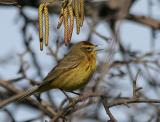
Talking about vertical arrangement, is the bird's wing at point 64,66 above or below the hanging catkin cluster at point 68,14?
below

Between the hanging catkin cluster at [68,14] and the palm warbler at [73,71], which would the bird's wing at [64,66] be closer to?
the palm warbler at [73,71]

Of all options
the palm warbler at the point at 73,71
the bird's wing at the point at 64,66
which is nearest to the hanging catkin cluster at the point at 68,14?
the palm warbler at the point at 73,71

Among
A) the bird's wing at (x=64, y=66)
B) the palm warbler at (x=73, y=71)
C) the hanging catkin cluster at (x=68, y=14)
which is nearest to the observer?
the hanging catkin cluster at (x=68, y=14)

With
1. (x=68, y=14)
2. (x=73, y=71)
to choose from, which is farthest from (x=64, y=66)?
(x=68, y=14)

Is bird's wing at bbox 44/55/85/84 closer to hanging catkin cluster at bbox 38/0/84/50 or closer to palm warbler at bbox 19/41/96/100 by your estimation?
palm warbler at bbox 19/41/96/100

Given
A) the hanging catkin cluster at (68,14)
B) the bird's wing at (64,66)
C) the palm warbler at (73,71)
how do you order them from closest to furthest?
the hanging catkin cluster at (68,14)
the palm warbler at (73,71)
the bird's wing at (64,66)

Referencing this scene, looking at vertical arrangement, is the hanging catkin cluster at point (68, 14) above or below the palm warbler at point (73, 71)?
above

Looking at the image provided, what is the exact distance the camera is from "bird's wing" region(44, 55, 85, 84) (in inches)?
264

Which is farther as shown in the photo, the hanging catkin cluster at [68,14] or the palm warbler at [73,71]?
the palm warbler at [73,71]

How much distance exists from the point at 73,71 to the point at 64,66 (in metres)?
0.13

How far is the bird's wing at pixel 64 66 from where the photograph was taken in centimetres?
669

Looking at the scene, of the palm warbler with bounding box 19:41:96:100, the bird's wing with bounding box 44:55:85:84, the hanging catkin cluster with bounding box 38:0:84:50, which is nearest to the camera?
the hanging catkin cluster with bounding box 38:0:84:50

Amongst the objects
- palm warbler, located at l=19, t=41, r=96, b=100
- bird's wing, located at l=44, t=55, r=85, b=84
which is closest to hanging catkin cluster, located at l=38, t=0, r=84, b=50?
palm warbler, located at l=19, t=41, r=96, b=100

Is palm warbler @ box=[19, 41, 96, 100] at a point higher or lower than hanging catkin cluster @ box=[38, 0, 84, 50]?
lower
